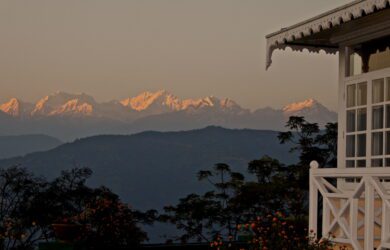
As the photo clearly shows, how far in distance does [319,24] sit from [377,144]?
171 cm

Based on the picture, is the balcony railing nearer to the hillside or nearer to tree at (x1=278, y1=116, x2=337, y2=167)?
tree at (x1=278, y1=116, x2=337, y2=167)

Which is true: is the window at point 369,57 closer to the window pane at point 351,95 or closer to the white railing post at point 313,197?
the window pane at point 351,95

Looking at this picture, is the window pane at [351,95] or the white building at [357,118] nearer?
the white building at [357,118]

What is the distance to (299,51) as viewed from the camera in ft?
40.7

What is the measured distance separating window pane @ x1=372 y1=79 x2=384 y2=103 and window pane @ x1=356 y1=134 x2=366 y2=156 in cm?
54

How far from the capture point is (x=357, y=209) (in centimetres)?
950

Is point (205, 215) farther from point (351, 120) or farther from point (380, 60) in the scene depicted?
point (380, 60)

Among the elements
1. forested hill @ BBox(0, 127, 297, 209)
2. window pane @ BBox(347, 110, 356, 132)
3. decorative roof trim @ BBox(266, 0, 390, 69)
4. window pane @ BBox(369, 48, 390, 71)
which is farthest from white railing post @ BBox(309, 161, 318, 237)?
forested hill @ BBox(0, 127, 297, 209)

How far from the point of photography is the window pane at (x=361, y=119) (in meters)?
10.8

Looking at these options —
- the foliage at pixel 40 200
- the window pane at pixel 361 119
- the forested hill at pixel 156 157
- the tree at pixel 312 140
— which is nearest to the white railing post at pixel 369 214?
the window pane at pixel 361 119

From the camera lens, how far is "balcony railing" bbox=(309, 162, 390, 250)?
886cm

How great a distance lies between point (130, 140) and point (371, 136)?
99387mm

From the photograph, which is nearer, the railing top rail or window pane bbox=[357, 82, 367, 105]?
the railing top rail

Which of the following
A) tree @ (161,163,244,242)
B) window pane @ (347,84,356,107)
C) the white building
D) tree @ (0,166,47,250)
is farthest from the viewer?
tree @ (161,163,244,242)
